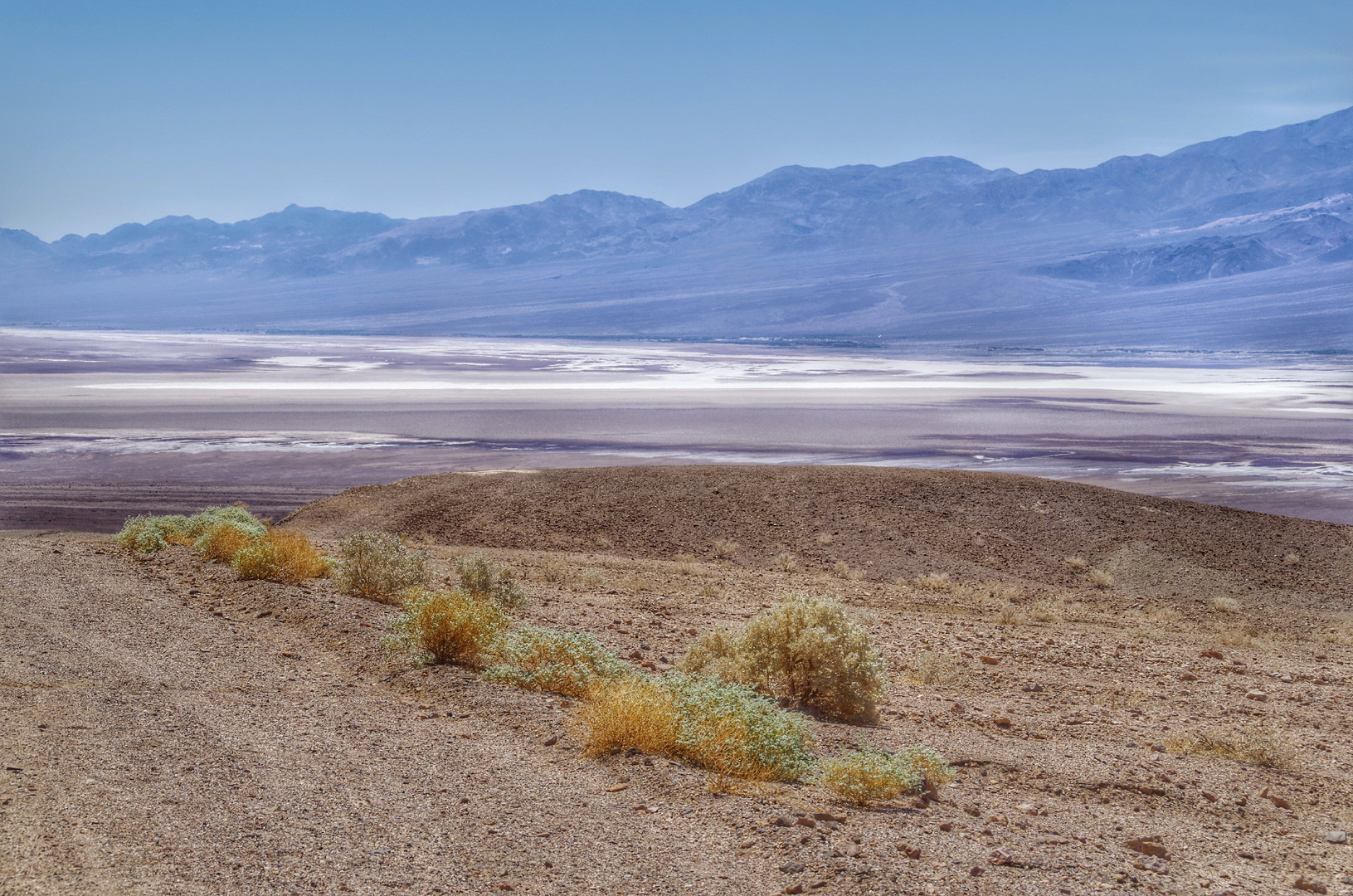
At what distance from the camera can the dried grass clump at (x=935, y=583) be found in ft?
49.6

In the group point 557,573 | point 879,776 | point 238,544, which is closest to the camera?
point 879,776

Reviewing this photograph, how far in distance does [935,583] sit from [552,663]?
9.34 meters

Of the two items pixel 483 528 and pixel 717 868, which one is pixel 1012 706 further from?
pixel 483 528

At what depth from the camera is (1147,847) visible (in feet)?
15.9

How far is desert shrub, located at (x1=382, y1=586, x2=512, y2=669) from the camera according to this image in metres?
7.60

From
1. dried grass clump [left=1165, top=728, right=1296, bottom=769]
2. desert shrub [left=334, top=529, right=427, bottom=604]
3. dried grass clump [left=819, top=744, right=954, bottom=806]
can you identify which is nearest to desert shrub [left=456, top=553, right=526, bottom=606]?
desert shrub [left=334, top=529, right=427, bottom=604]

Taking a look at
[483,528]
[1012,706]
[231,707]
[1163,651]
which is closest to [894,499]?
[483,528]

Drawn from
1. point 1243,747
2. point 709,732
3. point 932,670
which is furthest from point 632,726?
point 1243,747

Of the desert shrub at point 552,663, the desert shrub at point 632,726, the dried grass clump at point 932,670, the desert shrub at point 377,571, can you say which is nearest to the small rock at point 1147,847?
the desert shrub at point 632,726

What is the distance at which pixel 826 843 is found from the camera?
14.9ft

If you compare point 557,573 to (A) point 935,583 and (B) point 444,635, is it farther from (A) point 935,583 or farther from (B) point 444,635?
(B) point 444,635

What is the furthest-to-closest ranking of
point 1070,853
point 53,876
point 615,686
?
point 615,686
point 1070,853
point 53,876

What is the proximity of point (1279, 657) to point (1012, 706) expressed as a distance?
453cm

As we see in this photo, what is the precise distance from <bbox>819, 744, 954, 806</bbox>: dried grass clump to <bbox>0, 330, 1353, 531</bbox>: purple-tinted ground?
70.9 ft
